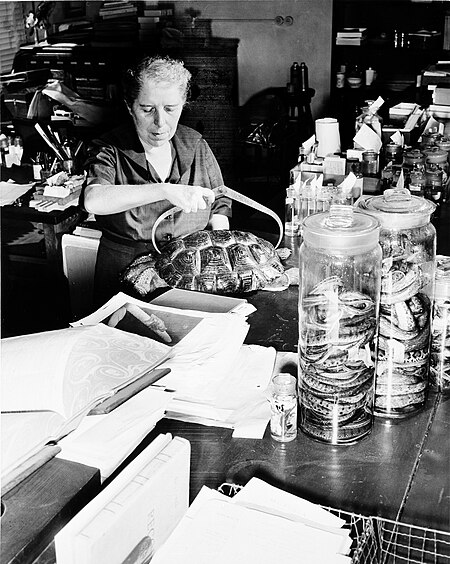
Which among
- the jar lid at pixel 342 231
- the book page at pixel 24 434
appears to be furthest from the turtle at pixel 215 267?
the book page at pixel 24 434

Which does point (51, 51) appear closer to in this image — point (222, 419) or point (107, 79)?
point (107, 79)

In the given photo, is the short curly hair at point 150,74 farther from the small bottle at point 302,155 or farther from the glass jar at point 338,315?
the glass jar at point 338,315

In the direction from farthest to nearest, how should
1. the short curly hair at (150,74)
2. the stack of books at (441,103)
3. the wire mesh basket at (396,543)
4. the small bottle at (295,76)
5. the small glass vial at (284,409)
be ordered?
the stack of books at (441,103) < the small bottle at (295,76) < the short curly hair at (150,74) < the small glass vial at (284,409) < the wire mesh basket at (396,543)

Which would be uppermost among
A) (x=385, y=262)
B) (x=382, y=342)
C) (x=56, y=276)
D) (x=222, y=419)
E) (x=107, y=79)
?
(x=107, y=79)

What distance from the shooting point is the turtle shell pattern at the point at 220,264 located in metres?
2.11

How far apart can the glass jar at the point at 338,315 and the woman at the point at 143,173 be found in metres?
1.42

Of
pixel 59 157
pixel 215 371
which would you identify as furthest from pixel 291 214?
pixel 215 371

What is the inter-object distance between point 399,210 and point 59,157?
1.54 meters

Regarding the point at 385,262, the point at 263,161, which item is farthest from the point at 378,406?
the point at 263,161

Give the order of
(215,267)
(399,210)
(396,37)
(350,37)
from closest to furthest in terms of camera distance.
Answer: (399,210) < (215,267) < (350,37) < (396,37)

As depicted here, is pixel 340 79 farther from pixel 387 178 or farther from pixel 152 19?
pixel 152 19

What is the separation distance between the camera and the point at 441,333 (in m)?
1.50

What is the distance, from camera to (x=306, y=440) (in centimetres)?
139

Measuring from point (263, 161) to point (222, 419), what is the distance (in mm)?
2026
